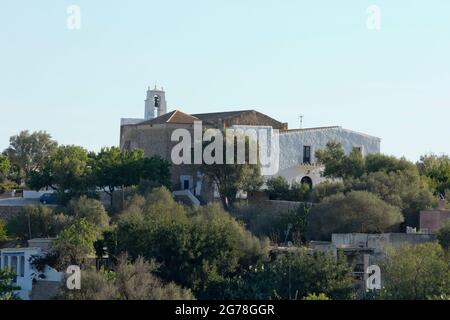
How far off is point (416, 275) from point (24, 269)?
1077cm

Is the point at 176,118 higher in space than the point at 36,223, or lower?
higher

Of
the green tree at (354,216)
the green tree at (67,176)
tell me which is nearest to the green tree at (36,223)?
the green tree at (67,176)

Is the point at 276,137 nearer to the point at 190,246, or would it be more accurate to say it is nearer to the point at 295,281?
the point at 190,246

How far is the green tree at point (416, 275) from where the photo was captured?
27.6 metres

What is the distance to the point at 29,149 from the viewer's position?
62.2 m

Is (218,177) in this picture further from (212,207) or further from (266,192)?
(212,207)

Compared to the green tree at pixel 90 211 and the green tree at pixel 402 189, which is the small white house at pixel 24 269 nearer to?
the green tree at pixel 90 211

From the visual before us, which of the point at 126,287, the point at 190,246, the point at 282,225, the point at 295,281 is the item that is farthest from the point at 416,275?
the point at 282,225

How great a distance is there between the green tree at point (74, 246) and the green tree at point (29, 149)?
91.1ft

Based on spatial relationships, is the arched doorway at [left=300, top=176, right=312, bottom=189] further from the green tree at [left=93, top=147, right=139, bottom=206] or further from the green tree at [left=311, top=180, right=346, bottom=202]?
the green tree at [left=93, top=147, right=139, bottom=206]

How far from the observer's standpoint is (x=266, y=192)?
42.6m

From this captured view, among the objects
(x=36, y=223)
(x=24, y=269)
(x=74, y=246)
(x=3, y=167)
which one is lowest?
(x=24, y=269)

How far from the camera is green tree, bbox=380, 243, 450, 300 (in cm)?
2764

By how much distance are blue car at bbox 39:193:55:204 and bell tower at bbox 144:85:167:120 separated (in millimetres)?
12612
